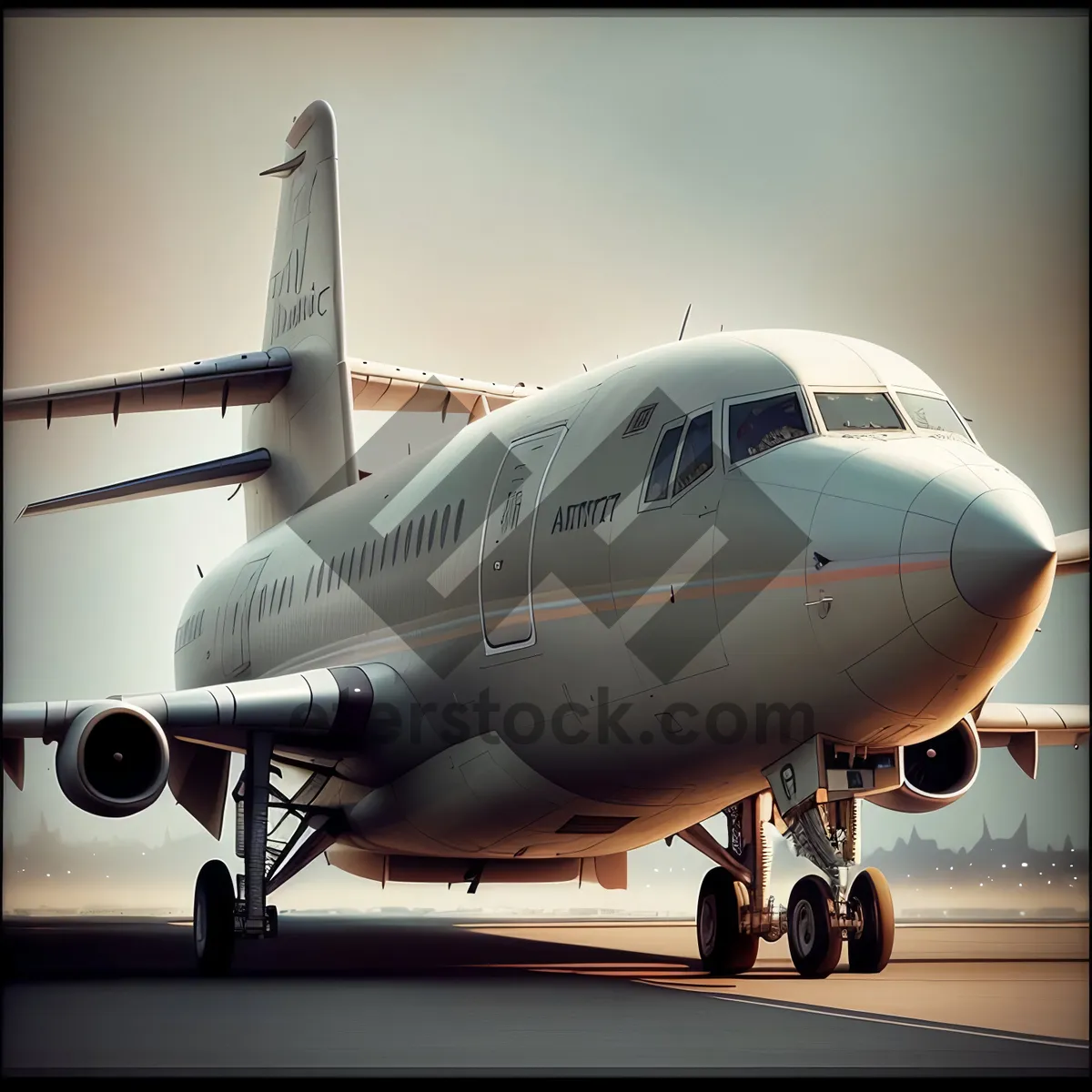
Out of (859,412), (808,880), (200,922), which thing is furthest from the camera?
(200,922)

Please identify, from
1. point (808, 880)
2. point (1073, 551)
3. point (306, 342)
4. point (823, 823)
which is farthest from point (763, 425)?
point (306, 342)

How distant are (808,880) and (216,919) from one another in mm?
5105

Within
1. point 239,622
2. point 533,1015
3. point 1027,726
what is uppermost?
point 239,622

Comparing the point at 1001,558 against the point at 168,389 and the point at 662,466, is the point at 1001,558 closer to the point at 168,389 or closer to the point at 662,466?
the point at 662,466

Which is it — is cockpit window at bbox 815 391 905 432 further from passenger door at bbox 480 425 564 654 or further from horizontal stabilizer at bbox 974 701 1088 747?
horizontal stabilizer at bbox 974 701 1088 747

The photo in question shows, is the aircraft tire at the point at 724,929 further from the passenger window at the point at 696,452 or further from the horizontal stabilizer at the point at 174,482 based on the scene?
the horizontal stabilizer at the point at 174,482

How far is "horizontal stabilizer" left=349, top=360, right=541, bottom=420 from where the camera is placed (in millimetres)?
20641

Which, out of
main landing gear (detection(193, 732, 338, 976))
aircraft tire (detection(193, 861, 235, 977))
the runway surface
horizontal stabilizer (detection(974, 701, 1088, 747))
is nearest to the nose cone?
the runway surface

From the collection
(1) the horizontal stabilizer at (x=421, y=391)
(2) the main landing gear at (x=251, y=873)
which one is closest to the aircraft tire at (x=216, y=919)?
(2) the main landing gear at (x=251, y=873)

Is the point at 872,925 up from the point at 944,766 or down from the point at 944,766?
down

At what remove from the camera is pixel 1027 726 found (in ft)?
47.1

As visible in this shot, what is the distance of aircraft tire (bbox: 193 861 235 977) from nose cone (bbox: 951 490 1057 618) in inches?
281

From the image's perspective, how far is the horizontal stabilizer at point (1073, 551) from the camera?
30.0 feet

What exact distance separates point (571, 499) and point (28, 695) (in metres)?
4.30
